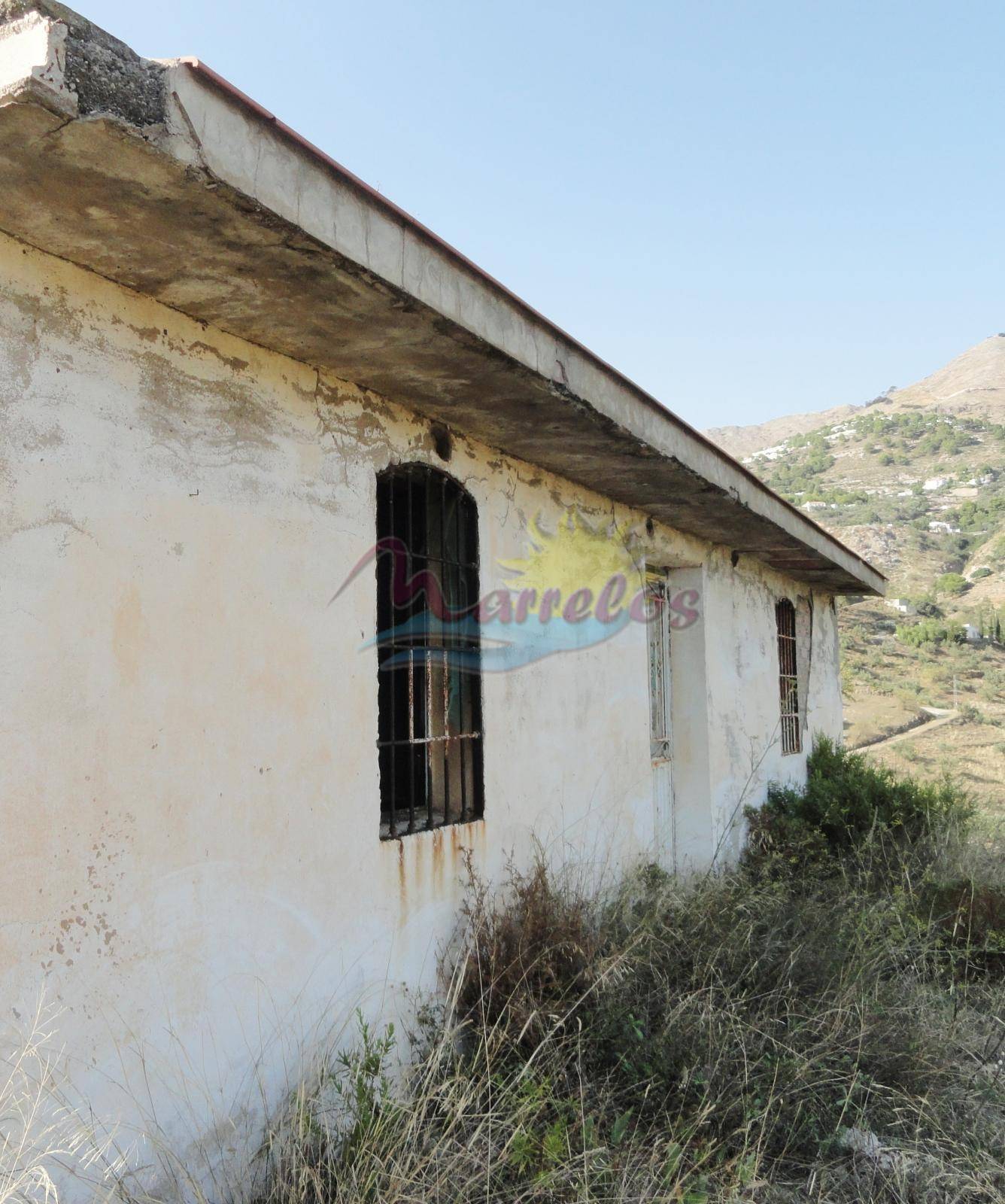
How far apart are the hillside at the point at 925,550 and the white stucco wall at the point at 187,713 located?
11777mm

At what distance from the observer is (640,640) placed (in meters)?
6.14

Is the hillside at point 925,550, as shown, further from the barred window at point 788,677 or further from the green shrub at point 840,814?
the barred window at point 788,677

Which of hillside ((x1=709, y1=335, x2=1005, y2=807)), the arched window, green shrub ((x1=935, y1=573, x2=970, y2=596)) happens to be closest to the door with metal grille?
the arched window

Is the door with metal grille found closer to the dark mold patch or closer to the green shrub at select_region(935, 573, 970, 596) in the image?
the dark mold patch

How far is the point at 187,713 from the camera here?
2793mm

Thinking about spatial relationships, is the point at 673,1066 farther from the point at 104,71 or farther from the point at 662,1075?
the point at 104,71

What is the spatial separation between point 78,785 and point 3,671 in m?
0.38

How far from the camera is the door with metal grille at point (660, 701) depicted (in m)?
6.76

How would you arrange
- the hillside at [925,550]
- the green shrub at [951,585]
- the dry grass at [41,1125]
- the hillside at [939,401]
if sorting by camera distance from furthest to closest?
the hillside at [939,401] → the green shrub at [951,585] → the hillside at [925,550] → the dry grass at [41,1125]

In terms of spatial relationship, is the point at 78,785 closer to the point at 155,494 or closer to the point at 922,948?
the point at 155,494
